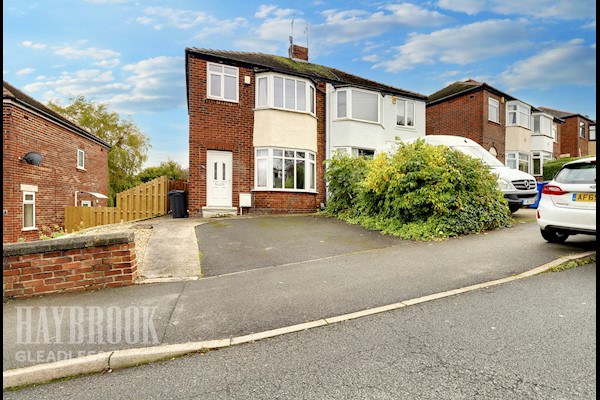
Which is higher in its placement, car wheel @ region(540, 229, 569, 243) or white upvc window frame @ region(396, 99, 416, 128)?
white upvc window frame @ region(396, 99, 416, 128)

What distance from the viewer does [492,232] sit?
821 cm

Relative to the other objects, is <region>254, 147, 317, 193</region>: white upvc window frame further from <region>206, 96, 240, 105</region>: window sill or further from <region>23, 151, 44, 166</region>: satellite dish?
<region>23, 151, 44, 166</region>: satellite dish

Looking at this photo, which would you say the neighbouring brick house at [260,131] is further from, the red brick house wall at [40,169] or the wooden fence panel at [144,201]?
the red brick house wall at [40,169]

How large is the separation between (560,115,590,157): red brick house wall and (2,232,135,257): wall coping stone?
142 ft

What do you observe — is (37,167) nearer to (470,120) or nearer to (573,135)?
(470,120)

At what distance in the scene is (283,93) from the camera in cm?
1445

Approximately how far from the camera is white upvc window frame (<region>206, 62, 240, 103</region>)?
44.3 feet

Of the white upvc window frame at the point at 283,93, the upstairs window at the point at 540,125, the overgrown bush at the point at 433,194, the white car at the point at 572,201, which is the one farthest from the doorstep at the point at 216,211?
the upstairs window at the point at 540,125

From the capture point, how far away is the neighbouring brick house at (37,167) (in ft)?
41.0

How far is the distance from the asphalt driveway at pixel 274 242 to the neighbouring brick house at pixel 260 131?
2861 millimetres

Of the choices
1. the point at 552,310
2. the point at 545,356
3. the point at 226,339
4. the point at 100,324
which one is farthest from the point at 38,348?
the point at 552,310

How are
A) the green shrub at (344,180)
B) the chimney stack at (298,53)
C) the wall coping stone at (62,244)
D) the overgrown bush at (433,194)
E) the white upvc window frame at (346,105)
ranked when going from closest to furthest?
the wall coping stone at (62,244), the overgrown bush at (433,194), the green shrub at (344,180), the white upvc window frame at (346,105), the chimney stack at (298,53)

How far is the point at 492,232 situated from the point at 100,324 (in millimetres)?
8036

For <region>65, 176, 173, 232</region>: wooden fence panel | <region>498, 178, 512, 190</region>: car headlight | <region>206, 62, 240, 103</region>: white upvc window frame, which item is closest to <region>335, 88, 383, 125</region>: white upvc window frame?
<region>206, 62, 240, 103</region>: white upvc window frame
